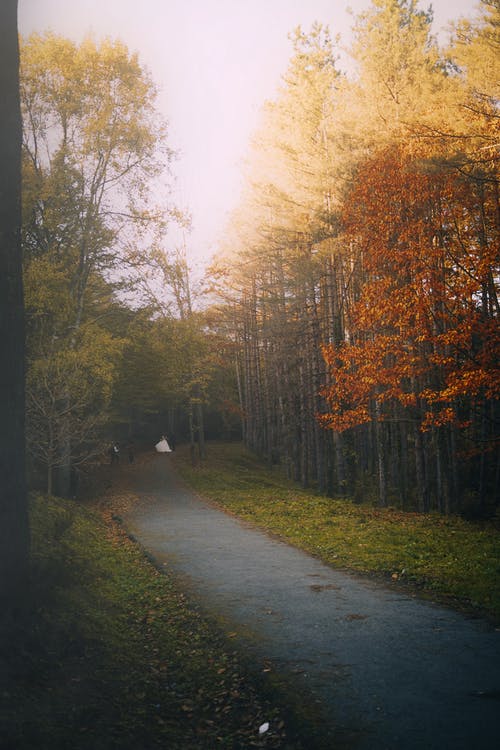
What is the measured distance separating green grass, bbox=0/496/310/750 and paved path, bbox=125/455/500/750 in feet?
1.30

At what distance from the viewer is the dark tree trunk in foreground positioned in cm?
488

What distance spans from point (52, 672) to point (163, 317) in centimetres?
2079

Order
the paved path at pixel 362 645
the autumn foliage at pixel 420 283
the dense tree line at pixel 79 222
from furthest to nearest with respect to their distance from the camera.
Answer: the dense tree line at pixel 79 222 < the autumn foliage at pixel 420 283 < the paved path at pixel 362 645

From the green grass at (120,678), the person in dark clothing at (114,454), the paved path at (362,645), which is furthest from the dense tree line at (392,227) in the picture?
the person in dark clothing at (114,454)

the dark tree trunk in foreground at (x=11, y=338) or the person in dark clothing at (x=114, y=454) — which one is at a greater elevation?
the dark tree trunk in foreground at (x=11, y=338)

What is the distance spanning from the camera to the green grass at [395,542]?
6891mm

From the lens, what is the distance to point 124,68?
17766 mm

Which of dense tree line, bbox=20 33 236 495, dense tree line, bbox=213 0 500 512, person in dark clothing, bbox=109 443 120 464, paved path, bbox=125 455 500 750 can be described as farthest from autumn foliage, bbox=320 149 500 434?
person in dark clothing, bbox=109 443 120 464

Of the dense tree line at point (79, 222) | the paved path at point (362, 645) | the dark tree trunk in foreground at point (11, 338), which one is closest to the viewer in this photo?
the paved path at point (362, 645)

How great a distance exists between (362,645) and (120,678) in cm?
211

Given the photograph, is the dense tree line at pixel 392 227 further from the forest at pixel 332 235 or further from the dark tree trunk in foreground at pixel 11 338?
the dark tree trunk in foreground at pixel 11 338

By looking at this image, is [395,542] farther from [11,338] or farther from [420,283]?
[11,338]

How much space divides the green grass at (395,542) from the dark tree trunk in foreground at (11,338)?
4589 millimetres

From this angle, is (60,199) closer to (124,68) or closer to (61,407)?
(124,68)
